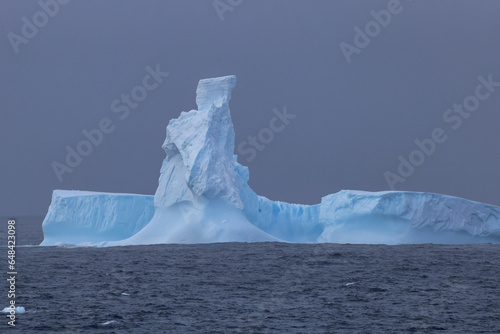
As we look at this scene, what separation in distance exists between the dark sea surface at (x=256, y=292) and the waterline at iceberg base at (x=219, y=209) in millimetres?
954

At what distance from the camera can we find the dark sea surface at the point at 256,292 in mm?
13500

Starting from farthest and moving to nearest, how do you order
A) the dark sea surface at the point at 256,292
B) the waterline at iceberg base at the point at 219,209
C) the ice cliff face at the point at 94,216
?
the ice cliff face at the point at 94,216
the waterline at iceberg base at the point at 219,209
the dark sea surface at the point at 256,292

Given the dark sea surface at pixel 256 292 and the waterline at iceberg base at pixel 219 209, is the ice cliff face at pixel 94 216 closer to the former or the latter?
the waterline at iceberg base at pixel 219 209

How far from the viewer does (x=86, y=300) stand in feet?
53.0

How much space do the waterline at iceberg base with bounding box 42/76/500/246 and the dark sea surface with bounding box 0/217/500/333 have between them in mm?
954

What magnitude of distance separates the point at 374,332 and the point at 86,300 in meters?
6.79

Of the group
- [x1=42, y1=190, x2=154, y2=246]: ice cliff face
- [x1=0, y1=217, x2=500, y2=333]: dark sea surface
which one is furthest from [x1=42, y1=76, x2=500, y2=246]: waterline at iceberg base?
[x1=0, y1=217, x2=500, y2=333]: dark sea surface

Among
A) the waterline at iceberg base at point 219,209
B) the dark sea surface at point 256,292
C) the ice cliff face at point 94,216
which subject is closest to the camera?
the dark sea surface at point 256,292

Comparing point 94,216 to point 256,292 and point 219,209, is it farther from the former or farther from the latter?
point 256,292

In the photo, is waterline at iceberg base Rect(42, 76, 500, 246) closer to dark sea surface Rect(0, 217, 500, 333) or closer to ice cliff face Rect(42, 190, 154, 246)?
ice cliff face Rect(42, 190, 154, 246)

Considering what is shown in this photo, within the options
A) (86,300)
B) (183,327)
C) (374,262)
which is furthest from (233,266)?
(183,327)

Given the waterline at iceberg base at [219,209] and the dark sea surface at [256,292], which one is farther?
the waterline at iceberg base at [219,209]

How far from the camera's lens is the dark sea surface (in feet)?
44.3

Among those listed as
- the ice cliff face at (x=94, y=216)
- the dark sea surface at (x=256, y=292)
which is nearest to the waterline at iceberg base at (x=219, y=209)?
the ice cliff face at (x=94, y=216)
